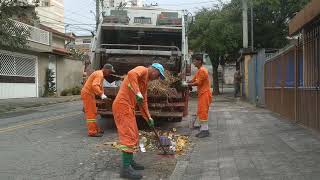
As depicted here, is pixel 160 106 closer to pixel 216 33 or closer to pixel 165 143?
pixel 165 143

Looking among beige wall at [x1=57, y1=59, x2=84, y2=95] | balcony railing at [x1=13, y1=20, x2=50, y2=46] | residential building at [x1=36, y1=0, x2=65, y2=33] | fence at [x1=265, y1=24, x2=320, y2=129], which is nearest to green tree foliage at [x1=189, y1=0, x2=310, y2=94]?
balcony railing at [x1=13, y1=20, x2=50, y2=46]

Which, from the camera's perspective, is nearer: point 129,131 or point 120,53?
point 129,131

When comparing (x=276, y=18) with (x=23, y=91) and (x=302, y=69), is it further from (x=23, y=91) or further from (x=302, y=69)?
(x=302, y=69)

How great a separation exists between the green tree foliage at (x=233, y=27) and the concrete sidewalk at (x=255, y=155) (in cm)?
2242

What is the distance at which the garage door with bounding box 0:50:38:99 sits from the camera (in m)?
32.7


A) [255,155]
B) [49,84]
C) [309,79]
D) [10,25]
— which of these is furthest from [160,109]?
[49,84]

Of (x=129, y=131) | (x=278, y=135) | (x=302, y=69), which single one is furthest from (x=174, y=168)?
(x=302, y=69)

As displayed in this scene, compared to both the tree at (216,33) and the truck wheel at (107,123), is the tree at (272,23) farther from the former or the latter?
the truck wheel at (107,123)

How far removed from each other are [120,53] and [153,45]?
1.36m

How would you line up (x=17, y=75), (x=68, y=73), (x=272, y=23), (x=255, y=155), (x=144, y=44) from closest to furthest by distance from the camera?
(x=255, y=155) < (x=144, y=44) < (x=17, y=75) < (x=272, y=23) < (x=68, y=73)

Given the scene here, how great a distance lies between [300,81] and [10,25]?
13.2 metres

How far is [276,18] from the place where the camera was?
3906 centimetres

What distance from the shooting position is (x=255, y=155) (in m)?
9.20

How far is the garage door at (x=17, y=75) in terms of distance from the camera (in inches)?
1286
